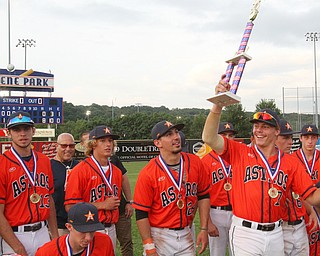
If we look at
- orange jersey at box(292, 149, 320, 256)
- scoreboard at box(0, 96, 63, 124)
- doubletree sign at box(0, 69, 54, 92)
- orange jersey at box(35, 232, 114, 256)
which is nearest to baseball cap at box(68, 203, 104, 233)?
orange jersey at box(35, 232, 114, 256)

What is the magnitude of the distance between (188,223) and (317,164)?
7.64 feet

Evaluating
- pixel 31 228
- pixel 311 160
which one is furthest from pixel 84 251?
pixel 311 160

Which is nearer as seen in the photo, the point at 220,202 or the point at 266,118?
the point at 266,118

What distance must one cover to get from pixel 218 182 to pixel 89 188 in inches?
76.0

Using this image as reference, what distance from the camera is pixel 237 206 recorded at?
4.60 metres

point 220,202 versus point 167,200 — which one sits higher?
point 167,200

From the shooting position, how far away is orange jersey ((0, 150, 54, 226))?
4.60 meters

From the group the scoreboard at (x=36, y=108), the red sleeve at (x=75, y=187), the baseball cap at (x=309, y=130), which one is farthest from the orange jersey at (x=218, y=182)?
the scoreboard at (x=36, y=108)

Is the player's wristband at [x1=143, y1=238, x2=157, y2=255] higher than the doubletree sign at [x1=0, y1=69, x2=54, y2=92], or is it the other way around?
the doubletree sign at [x1=0, y1=69, x2=54, y2=92]

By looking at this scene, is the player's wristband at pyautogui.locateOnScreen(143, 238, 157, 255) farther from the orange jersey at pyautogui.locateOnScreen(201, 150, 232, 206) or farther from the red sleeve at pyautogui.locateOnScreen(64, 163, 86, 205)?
the orange jersey at pyautogui.locateOnScreen(201, 150, 232, 206)

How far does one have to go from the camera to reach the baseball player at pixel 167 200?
15.5 ft

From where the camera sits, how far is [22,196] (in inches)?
184

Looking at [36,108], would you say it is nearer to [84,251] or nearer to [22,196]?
[22,196]

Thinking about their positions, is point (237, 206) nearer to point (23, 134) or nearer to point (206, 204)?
point (206, 204)
